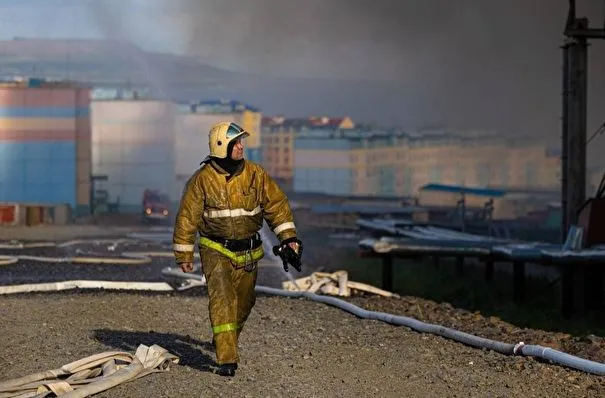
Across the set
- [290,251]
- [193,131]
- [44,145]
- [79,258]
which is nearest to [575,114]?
[79,258]

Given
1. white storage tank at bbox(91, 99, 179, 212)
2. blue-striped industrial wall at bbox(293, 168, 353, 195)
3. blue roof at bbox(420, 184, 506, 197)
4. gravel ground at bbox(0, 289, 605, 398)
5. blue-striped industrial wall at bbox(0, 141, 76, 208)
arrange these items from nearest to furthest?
gravel ground at bbox(0, 289, 605, 398), blue roof at bbox(420, 184, 506, 197), blue-striped industrial wall at bbox(0, 141, 76, 208), white storage tank at bbox(91, 99, 179, 212), blue-striped industrial wall at bbox(293, 168, 353, 195)

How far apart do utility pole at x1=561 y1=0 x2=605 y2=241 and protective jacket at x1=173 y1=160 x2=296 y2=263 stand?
44.3ft

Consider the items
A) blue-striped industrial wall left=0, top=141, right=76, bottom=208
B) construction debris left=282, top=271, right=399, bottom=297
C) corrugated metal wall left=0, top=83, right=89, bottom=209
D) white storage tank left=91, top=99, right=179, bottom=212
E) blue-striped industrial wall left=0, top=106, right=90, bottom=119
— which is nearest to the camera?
construction debris left=282, top=271, right=399, bottom=297

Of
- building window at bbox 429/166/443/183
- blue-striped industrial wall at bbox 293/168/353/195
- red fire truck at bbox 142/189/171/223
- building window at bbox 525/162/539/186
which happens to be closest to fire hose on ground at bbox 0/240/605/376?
red fire truck at bbox 142/189/171/223

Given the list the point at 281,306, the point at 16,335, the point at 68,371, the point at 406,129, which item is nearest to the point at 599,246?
the point at 281,306

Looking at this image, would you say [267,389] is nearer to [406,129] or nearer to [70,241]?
[70,241]

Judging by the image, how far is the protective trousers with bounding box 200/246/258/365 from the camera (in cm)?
970

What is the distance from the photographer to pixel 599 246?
63.2ft

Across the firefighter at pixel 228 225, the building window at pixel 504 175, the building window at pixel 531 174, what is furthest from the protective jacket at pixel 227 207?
the building window at pixel 504 175

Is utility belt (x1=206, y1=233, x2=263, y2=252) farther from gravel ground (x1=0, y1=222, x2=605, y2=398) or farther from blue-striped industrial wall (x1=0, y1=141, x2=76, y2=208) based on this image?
blue-striped industrial wall (x1=0, y1=141, x2=76, y2=208)

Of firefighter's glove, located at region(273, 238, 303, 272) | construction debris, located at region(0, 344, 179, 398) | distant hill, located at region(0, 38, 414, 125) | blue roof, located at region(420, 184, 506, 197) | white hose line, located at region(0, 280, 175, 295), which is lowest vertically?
white hose line, located at region(0, 280, 175, 295)

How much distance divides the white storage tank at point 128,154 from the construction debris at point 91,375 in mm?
39742

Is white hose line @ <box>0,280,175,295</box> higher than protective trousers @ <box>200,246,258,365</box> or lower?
lower

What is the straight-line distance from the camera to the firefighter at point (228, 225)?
969cm
